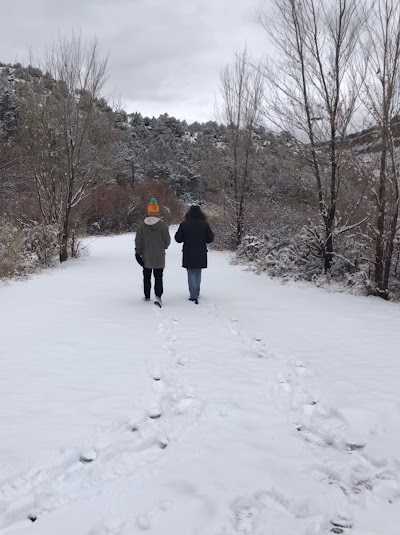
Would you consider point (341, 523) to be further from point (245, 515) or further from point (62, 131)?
point (62, 131)

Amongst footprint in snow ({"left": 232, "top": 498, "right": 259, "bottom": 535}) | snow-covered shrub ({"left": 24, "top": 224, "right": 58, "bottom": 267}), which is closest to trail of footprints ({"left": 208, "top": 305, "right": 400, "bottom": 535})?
footprint in snow ({"left": 232, "top": 498, "right": 259, "bottom": 535})

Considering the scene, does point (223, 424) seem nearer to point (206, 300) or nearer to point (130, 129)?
point (206, 300)

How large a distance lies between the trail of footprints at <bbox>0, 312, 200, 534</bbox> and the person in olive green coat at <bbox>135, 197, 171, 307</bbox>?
3.94 m

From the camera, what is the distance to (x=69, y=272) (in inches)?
438

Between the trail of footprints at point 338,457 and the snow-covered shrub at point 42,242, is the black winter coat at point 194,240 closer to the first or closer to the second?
the trail of footprints at point 338,457

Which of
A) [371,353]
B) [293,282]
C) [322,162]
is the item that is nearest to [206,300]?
[293,282]

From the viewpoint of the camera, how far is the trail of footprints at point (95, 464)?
2076 mm

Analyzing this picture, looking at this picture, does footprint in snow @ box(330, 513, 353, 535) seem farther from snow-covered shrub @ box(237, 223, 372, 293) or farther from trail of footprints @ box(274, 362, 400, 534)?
snow-covered shrub @ box(237, 223, 372, 293)

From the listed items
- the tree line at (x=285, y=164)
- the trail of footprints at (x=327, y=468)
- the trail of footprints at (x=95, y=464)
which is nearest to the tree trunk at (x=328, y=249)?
the tree line at (x=285, y=164)

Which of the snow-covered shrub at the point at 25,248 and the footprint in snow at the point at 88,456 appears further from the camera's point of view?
the snow-covered shrub at the point at 25,248

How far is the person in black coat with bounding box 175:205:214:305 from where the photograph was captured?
23.9 ft

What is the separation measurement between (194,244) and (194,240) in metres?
0.08

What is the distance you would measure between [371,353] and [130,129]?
45.7m

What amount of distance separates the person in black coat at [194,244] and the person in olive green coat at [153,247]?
1.04ft
